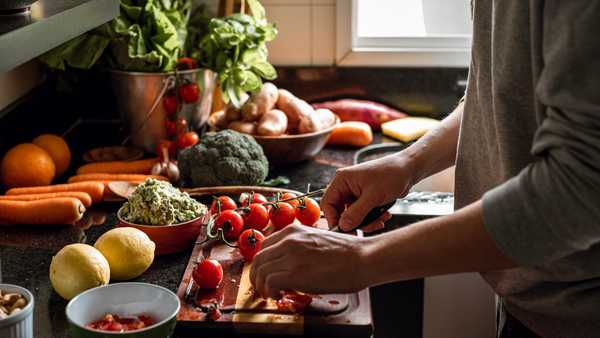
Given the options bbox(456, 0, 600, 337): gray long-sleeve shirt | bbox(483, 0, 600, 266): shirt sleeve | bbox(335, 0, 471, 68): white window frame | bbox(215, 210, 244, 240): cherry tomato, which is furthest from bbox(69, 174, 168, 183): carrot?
bbox(483, 0, 600, 266): shirt sleeve

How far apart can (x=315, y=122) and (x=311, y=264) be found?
3.37 feet

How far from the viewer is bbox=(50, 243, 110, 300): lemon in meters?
1.34

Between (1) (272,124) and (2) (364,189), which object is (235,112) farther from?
(2) (364,189)

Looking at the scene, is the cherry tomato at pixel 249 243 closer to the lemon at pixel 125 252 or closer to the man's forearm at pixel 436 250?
the lemon at pixel 125 252

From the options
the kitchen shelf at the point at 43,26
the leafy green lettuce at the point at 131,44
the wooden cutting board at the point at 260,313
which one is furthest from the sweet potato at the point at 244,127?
the wooden cutting board at the point at 260,313

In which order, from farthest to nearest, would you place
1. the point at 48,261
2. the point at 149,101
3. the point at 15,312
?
the point at 149,101 < the point at 48,261 < the point at 15,312

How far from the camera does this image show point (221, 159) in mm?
1924

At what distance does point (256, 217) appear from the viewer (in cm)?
164

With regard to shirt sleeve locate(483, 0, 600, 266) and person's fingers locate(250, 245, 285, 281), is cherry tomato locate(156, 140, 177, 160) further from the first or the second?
shirt sleeve locate(483, 0, 600, 266)

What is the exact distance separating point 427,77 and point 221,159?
2.74ft

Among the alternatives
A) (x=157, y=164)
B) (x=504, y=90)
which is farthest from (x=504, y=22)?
(x=157, y=164)

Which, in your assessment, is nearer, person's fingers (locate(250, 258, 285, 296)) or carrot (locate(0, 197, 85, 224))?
person's fingers (locate(250, 258, 285, 296))

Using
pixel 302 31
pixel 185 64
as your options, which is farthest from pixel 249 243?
pixel 302 31

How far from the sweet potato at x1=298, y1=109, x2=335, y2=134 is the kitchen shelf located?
0.72 meters
